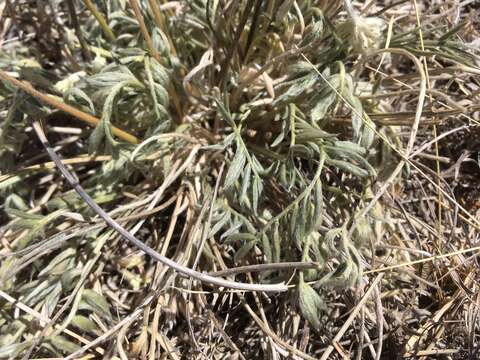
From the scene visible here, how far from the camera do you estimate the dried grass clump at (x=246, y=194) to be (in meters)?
1.49

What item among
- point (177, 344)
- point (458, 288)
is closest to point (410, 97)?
point (458, 288)

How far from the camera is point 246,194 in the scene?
1.58 m

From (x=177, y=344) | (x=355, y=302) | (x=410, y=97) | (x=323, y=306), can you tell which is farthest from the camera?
(x=410, y=97)

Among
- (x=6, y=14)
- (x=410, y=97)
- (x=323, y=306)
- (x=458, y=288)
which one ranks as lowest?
(x=458, y=288)

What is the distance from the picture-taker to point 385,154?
1.57 meters

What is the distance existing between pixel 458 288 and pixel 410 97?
0.73 meters

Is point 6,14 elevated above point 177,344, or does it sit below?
above

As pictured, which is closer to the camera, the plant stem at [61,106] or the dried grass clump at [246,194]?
the plant stem at [61,106]

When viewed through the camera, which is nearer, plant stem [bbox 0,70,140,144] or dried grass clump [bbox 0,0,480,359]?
plant stem [bbox 0,70,140,144]

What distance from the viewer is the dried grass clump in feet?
4.88

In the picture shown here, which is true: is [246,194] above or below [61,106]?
below

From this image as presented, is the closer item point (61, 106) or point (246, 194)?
point (61, 106)

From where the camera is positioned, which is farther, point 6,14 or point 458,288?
point 6,14

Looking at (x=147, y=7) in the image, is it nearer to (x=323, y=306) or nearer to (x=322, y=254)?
(x=322, y=254)
